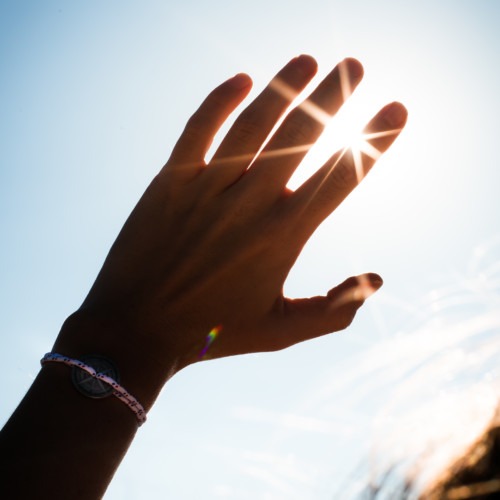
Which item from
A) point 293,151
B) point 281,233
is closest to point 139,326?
point 281,233

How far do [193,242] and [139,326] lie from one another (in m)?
0.57

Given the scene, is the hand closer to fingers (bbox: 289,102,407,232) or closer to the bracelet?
fingers (bbox: 289,102,407,232)

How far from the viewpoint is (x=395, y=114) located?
7.14ft

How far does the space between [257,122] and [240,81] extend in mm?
230

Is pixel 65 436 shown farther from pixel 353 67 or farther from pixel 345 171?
pixel 353 67

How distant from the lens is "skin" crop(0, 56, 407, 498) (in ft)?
5.82

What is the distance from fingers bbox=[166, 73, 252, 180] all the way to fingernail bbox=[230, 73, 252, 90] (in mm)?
13

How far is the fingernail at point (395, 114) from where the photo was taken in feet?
7.13

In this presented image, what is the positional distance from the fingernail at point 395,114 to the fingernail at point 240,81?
0.72 metres

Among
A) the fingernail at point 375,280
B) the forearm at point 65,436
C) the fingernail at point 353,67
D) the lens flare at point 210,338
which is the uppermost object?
the fingernail at point 353,67

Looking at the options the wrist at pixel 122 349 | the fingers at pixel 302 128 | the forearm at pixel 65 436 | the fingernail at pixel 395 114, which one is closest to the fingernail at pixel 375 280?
the fingers at pixel 302 128

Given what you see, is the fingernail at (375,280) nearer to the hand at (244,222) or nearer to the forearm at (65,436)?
the hand at (244,222)

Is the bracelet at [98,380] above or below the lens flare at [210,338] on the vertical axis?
below

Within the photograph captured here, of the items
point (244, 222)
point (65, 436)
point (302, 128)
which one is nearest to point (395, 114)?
point (302, 128)
